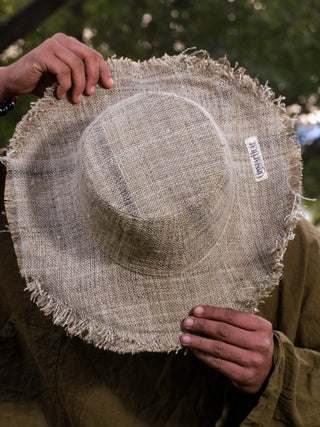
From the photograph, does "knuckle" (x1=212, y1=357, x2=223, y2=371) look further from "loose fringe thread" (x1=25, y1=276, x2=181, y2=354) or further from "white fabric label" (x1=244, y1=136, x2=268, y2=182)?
"white fabric label" (x1=244, y1=136, x2=268, y2=182)

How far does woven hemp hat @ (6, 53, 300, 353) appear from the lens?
4.31ft

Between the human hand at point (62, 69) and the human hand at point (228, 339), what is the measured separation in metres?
0.80

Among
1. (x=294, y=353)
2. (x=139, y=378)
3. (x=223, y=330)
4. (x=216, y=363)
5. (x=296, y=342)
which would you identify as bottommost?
(x=139, y=378)

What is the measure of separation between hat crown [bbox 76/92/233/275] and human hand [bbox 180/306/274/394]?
197 millimetres

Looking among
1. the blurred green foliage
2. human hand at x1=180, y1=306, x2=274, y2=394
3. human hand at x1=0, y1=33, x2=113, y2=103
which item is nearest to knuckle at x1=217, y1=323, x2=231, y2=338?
human hand at x1=180, y1=306, x2=274, y2=394

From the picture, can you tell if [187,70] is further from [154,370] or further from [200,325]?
[154,370]

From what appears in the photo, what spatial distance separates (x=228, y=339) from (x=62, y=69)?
988mm

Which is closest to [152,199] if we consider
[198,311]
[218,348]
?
[198,311]

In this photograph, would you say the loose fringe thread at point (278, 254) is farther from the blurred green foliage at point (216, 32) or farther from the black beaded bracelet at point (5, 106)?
the blurred green foliage at point (216, 32)

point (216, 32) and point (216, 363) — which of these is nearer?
point (216, 363)

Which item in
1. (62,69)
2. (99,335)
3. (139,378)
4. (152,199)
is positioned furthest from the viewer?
(139,378)

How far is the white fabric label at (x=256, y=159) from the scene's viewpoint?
60.4 inches

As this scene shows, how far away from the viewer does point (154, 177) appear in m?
1.30

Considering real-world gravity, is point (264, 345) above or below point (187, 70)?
below
